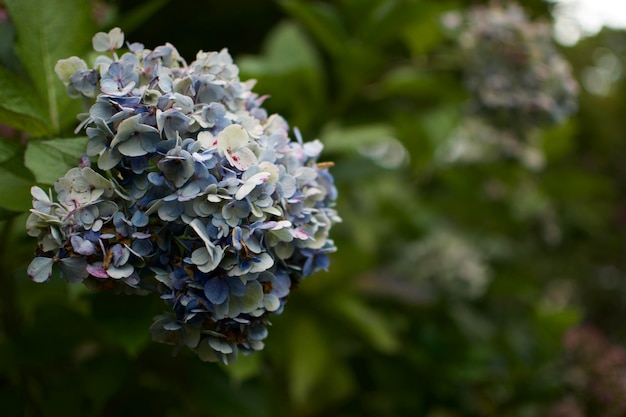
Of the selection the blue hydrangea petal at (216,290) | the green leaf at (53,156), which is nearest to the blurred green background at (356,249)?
the green leaf at (53,156)

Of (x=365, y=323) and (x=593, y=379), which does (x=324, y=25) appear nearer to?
(x=365, y=323)

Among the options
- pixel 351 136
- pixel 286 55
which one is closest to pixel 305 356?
pixel 351 136

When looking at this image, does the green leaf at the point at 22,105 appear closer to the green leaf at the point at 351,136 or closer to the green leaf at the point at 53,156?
the green leaf at the point at 53,156

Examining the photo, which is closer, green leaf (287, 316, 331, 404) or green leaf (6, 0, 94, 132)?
Result: green leaf (6, 0, 94, 132)

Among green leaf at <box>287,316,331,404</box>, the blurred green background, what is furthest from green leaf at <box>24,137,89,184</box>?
green leaf at <box>287,316,331,404</box>

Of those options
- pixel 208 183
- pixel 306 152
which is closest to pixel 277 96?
pixel 306 152

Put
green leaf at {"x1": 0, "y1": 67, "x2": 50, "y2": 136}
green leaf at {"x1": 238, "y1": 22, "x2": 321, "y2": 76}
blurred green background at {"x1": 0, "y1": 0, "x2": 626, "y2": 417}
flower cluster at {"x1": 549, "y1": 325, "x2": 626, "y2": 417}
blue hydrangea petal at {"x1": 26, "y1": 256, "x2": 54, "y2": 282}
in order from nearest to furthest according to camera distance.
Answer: blue hydrangea petal at {"x1": 26, "y1": 256, "x2": 54, "y2": 282} < green leaf at {"x1": 0, "y1": 67, "x2": 50, "y2": 136} < blurred green background at {"x1": 0, "y1": 0, "x2": 626, "y2": 417} < green leaf at {"x1": 238, "y1": 22, "x2": 321, "y2": 76} < flower cluster at {"x1": 549, "y1": 325, "x2": 626, "y2": 417}

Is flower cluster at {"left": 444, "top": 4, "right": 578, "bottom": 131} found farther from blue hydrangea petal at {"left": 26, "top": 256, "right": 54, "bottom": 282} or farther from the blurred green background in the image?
blue hydrangea petal at {"left": 26, "top": 256, "right": 54, "bottom": 282}
